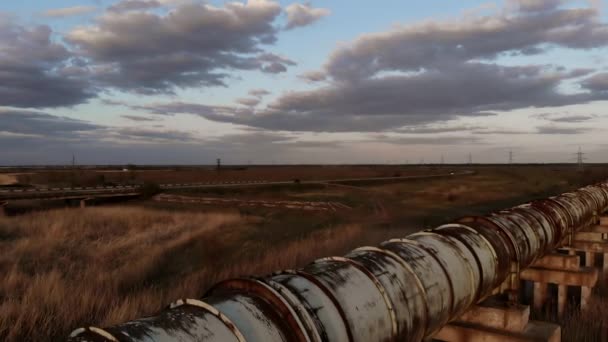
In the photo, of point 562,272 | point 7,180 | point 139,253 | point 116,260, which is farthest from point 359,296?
point 7,180

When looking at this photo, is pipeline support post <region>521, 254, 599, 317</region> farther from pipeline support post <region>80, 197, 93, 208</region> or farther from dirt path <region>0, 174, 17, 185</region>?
dirt path <region>0, 174, 17, 185</region>

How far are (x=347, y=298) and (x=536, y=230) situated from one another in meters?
5.59

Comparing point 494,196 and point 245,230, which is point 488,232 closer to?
point 245,230

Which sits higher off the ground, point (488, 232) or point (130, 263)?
point (488, 232)

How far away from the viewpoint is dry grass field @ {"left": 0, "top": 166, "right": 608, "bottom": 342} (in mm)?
8062

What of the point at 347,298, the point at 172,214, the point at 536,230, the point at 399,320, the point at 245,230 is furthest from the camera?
the point at 172,214

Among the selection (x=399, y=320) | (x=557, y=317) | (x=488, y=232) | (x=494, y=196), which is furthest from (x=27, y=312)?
(x=494, y=196)

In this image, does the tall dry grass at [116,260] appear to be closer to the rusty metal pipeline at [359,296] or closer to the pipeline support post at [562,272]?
the rusty metal pipeline at [359,296]

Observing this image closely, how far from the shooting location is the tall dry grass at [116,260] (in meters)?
7.91

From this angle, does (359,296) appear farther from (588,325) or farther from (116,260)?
(116,260)

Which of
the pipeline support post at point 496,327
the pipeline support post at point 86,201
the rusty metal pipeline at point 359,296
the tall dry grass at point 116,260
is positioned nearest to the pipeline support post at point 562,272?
the rusty metal pipeline at point 359,296

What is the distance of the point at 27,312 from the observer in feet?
24.9

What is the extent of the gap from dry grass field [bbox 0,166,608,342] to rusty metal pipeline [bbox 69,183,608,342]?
3925 mm

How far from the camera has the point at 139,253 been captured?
1509 cm
